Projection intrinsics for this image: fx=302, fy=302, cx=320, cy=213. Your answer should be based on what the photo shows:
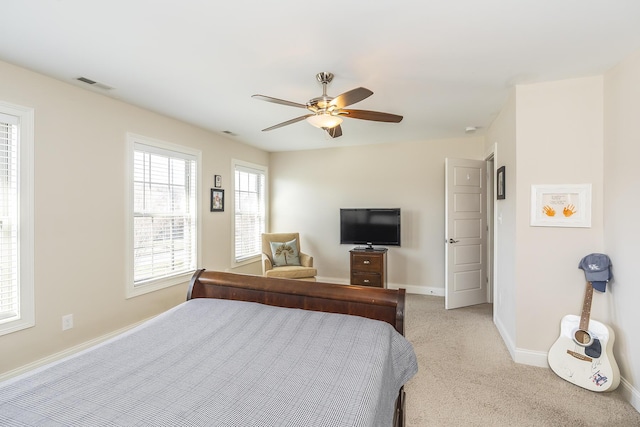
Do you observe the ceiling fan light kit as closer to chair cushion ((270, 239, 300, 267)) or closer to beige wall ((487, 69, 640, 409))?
beige wall ((487, 69, 640, 409))

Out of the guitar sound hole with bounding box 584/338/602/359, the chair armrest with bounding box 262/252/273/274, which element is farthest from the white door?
the chair armrest with bounding box 262/252/273/274

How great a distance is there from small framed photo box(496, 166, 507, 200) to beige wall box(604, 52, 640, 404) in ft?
2.61

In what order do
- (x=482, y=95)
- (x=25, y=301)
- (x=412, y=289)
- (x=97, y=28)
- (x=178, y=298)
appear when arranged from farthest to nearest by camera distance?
(x=412, y=289) < (x=178, y=298) < (x=482, y=95) < (x=25, y=301) < (x=97, y=28)

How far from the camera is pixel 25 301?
2.39 m

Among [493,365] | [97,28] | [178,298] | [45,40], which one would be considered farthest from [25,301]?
[493,365]

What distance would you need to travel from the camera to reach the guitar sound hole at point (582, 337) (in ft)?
7.61

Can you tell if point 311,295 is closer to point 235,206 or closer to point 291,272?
point 291,272

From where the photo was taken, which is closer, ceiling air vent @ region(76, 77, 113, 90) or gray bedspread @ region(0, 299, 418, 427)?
gray bedspread @ region(0, 299, 418, 427)

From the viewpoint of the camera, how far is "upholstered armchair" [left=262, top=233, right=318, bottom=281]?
4.37 meters

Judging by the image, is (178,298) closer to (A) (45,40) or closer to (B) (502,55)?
(A) (45,40)

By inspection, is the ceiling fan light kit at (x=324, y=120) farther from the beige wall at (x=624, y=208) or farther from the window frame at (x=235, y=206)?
the window frame at (x=235, y=206)

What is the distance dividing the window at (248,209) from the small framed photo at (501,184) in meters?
3.66

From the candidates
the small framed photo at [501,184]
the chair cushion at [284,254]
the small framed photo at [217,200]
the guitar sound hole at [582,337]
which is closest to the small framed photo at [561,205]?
the small framed photo at [501,184]

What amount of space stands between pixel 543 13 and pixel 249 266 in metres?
4.70
